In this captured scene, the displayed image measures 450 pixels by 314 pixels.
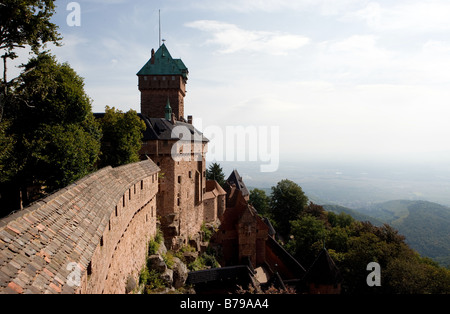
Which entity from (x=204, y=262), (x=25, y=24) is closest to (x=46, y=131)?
(x=25, y=24)

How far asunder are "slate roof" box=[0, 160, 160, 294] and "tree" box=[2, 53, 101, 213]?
830 cm

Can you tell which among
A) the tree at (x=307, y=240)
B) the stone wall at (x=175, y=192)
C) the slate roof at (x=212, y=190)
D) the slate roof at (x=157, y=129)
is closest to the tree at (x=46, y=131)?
the slate roof at (x=157, y=129)

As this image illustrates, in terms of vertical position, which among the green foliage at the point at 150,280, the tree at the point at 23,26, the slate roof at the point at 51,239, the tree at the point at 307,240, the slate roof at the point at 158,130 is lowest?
the tree at the point at 307,240

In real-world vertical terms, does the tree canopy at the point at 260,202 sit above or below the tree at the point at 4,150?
below

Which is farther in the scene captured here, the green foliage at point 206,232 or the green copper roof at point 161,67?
the green copper roof at point 161,67

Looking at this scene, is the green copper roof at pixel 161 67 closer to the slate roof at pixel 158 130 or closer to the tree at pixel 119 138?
the slate roof at pixel 158 130

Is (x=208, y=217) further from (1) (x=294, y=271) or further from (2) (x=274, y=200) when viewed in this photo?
(2) (x=274, y=200)

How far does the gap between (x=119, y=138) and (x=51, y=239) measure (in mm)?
17407

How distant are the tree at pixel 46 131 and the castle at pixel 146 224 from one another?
3691 mm

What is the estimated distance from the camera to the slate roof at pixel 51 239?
157 inches

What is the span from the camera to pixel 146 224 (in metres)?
16.8

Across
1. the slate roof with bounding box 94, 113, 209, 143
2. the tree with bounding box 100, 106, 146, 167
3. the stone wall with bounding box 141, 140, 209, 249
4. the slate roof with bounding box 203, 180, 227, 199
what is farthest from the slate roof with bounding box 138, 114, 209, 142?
the slate roof with bounding box 203, 180, 227, 199
